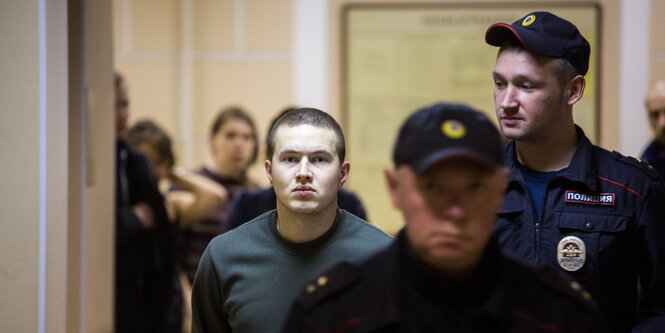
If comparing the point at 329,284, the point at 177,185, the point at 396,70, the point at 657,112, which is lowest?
the point at 177,185

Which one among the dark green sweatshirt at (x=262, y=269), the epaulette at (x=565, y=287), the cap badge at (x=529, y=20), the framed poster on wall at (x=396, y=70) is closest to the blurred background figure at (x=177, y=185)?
the framed poster on wall at (x=396, y=70)

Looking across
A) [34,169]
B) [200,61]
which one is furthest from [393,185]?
[200,61]

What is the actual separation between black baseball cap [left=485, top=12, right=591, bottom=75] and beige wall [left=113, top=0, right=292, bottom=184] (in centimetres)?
301

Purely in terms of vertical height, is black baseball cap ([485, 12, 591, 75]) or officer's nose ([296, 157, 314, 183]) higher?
black baseball cap ([485, 12, 591, 75])

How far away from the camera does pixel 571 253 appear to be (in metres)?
1.80

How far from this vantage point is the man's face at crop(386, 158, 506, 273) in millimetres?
1116

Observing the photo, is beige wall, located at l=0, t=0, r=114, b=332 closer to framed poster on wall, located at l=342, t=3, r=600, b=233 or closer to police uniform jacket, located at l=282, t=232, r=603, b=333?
police uniform jacket, located at l=282, t=232, r=603, b=333

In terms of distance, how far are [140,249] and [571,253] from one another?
223 cm

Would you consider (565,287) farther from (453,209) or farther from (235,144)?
(235,144)

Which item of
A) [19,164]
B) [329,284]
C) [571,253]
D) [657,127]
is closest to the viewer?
[329,284]

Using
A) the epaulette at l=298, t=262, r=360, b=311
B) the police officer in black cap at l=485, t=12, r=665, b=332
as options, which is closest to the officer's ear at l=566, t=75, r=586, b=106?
the police officer in black cap at l=485, t=12, r=665, b=332

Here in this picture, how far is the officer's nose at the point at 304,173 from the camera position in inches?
62.7

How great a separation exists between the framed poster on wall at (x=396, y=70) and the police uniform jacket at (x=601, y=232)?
8.21 feet

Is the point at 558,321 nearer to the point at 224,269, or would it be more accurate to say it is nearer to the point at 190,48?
the point at 224,269
